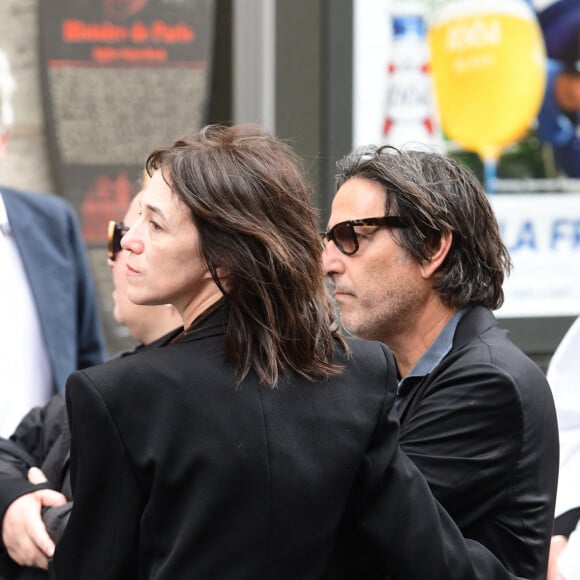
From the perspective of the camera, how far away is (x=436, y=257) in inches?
105

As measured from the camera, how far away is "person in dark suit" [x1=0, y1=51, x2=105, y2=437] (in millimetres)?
3678

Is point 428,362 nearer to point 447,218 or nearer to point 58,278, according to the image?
point 447,218

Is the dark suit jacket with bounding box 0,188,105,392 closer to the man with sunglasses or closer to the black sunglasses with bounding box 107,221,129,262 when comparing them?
the black sunglasses with bounding box 107,221,129,262

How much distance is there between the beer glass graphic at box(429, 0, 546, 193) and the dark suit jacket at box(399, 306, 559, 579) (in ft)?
10.1

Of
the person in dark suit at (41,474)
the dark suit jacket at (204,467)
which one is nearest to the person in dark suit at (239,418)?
the dark suit jacket at (204,467)

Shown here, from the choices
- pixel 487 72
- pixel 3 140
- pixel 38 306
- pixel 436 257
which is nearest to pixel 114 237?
pixel 436 257

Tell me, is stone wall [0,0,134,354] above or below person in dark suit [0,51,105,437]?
above

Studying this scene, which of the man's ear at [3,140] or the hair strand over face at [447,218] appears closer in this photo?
the hair strand over face at [447,218]

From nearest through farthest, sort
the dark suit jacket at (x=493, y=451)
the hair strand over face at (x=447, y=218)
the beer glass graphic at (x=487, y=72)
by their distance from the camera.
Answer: the dark suit jacket at (x=493, y=451) → the hair strand over face at (x=447, y=218) → the beer glass graphic at (x=487, y=72)

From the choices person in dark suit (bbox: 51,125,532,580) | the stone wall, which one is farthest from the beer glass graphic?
person in dark suit (bbox: 51,125,532,580)

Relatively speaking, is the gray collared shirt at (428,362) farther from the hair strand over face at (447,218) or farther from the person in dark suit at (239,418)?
the person in dark suit at (239,418)

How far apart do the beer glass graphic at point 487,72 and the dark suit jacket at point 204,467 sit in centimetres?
355

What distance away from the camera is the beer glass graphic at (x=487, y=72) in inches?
204

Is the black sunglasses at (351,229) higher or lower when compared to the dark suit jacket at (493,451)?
higher
